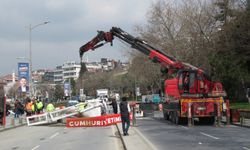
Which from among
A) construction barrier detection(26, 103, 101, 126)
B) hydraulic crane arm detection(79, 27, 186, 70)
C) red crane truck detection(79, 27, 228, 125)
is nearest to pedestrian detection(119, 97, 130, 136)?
red crane truck detection(79, 27, 228, 125)

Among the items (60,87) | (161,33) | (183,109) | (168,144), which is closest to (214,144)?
(168,144)

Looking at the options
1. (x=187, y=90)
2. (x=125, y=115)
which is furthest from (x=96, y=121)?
(x=125, y=115)

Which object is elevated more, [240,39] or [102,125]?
[240,39]

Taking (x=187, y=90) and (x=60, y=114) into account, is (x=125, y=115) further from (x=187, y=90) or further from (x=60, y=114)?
(x=60, y=114)

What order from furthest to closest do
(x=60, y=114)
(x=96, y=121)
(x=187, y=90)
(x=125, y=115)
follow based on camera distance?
(x=60, y=114) < (x=96, y=121) < (x=187, y=90) < (x=125, y=115)

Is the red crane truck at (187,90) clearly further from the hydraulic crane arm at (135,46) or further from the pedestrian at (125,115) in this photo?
the pedestrian at (125,115)

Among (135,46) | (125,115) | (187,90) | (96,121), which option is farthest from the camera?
(135,46)

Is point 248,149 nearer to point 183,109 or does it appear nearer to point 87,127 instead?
point 183,109

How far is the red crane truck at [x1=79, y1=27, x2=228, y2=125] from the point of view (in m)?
29.3

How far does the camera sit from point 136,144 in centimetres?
1786

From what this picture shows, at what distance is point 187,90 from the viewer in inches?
1206

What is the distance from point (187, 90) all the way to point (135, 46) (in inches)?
216

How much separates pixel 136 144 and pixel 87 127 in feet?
50.1

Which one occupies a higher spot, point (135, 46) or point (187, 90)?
point (135, 46)
